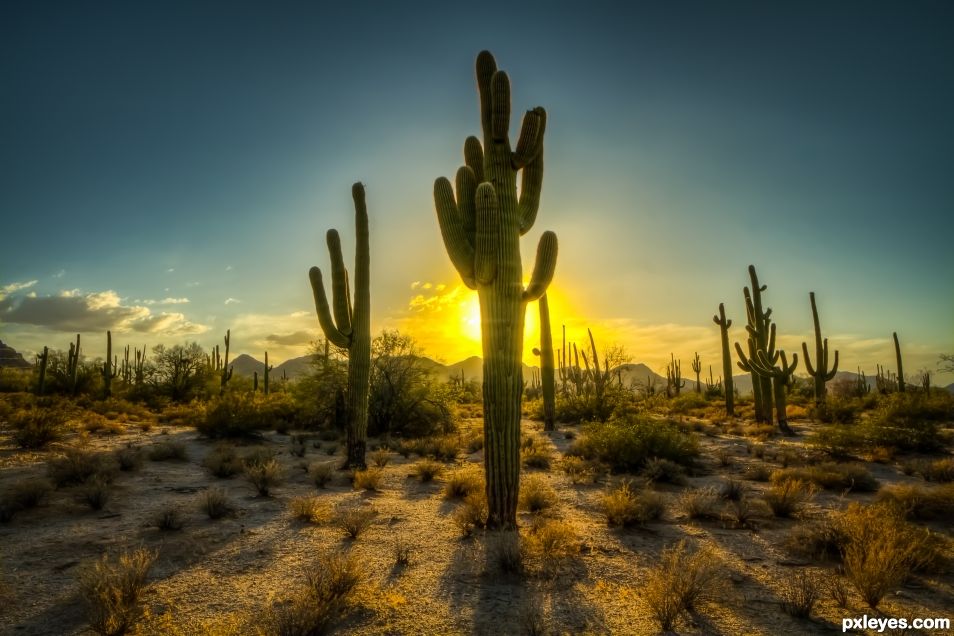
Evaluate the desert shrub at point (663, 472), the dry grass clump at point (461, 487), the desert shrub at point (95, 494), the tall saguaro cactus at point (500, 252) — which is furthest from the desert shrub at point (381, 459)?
the desert shrub at point (663, 472)

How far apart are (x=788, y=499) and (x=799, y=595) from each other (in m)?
3.21

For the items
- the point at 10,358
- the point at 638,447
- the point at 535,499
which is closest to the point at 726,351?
the point at 638,447

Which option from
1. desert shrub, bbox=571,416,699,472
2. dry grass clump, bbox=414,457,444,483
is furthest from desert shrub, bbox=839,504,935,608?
dry grass clump, bbox=414,457,444,483

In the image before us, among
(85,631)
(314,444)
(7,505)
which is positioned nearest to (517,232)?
(85,631)

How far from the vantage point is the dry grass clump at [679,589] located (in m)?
3.87

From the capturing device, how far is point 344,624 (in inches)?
148

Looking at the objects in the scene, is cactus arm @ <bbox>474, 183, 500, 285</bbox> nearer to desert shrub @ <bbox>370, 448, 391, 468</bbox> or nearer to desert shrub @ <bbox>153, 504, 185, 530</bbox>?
desert shrub @ <bbox>153, 504, 185, 530</bbox>

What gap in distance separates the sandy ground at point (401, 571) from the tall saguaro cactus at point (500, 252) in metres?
1.08

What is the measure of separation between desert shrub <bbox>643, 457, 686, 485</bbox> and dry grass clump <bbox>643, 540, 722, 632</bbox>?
184 inches

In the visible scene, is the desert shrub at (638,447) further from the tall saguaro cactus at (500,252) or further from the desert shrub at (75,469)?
the desert shrub at (75,469)

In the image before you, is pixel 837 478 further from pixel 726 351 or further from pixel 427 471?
pixel 726 351

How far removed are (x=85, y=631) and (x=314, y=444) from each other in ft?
34.7

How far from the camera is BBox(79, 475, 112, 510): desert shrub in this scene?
6512 mm

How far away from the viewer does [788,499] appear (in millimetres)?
6801
